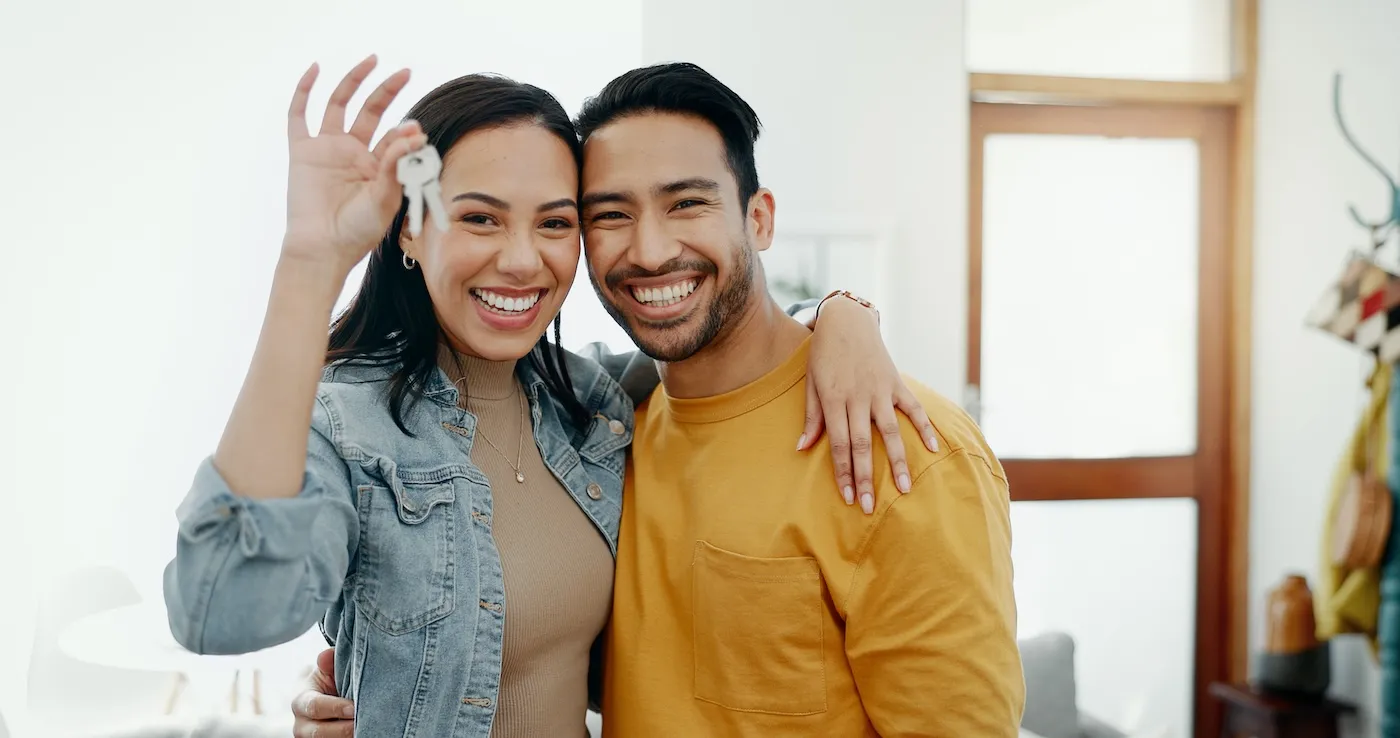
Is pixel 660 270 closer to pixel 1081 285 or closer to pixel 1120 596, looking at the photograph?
pixel 1081 285

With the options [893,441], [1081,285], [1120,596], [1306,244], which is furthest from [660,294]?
[1120,596]

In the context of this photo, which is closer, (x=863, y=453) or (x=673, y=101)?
(x=863, y=453)

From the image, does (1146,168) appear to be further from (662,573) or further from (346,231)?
(346,231)

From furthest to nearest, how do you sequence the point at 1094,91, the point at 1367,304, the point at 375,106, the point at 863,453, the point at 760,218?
the point at 1094,91, the point at 1367,304, the point at 760,218, the point at 863,453, the point at 375,106

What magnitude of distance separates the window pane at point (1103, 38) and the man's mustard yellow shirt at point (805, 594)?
2436 mm

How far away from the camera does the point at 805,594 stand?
1.23 meters

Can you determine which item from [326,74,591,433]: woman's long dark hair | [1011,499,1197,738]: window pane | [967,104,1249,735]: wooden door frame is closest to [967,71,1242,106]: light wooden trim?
[967,104,1249,735]: wooden door frame

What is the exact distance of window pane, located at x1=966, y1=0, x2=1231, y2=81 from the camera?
3408 mm

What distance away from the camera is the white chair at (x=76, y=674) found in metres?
2.57

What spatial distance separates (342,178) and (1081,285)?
9.76 ft

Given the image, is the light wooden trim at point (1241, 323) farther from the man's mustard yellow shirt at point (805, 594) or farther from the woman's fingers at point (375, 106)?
the woman's fingers at point (375, 106)

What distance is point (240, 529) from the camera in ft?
2.86

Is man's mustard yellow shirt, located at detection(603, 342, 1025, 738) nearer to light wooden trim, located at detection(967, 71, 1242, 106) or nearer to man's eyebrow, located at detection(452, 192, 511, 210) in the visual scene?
man's eyebrow, located at detection(452, 192, 511, 210)

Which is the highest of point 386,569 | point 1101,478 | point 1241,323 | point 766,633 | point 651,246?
point 651,246
